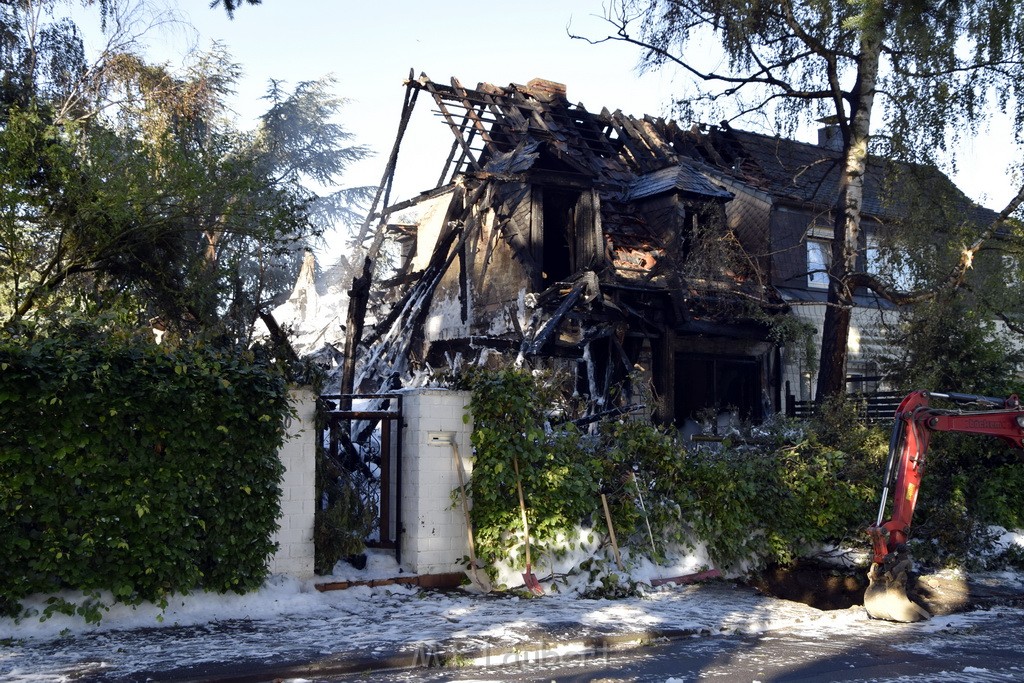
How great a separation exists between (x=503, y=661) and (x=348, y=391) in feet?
19.1

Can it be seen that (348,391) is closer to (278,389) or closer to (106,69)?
(278,389)

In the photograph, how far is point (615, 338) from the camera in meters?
18.6

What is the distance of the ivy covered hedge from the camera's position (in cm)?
775

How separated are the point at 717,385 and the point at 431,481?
11741mm

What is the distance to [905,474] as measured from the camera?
33.2ft

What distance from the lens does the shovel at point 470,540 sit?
33.0ft

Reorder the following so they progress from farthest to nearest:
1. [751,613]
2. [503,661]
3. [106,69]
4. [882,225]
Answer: [106,69]
[882,225]
[751,613]
[503,661]

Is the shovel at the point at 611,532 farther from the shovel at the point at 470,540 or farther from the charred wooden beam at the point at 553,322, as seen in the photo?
the charred wooden beam at the point at 553,322

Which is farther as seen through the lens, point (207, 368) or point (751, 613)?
point (751, 613)

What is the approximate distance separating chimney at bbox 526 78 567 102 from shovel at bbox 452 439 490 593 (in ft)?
48.4

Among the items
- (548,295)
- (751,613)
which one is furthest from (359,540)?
(548,295)

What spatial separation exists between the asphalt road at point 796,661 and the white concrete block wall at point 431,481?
8.89 feet

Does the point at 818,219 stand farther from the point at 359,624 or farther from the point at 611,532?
the point at 359,624

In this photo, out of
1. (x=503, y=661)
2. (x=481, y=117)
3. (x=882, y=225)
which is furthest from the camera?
(x=481, y=117)
